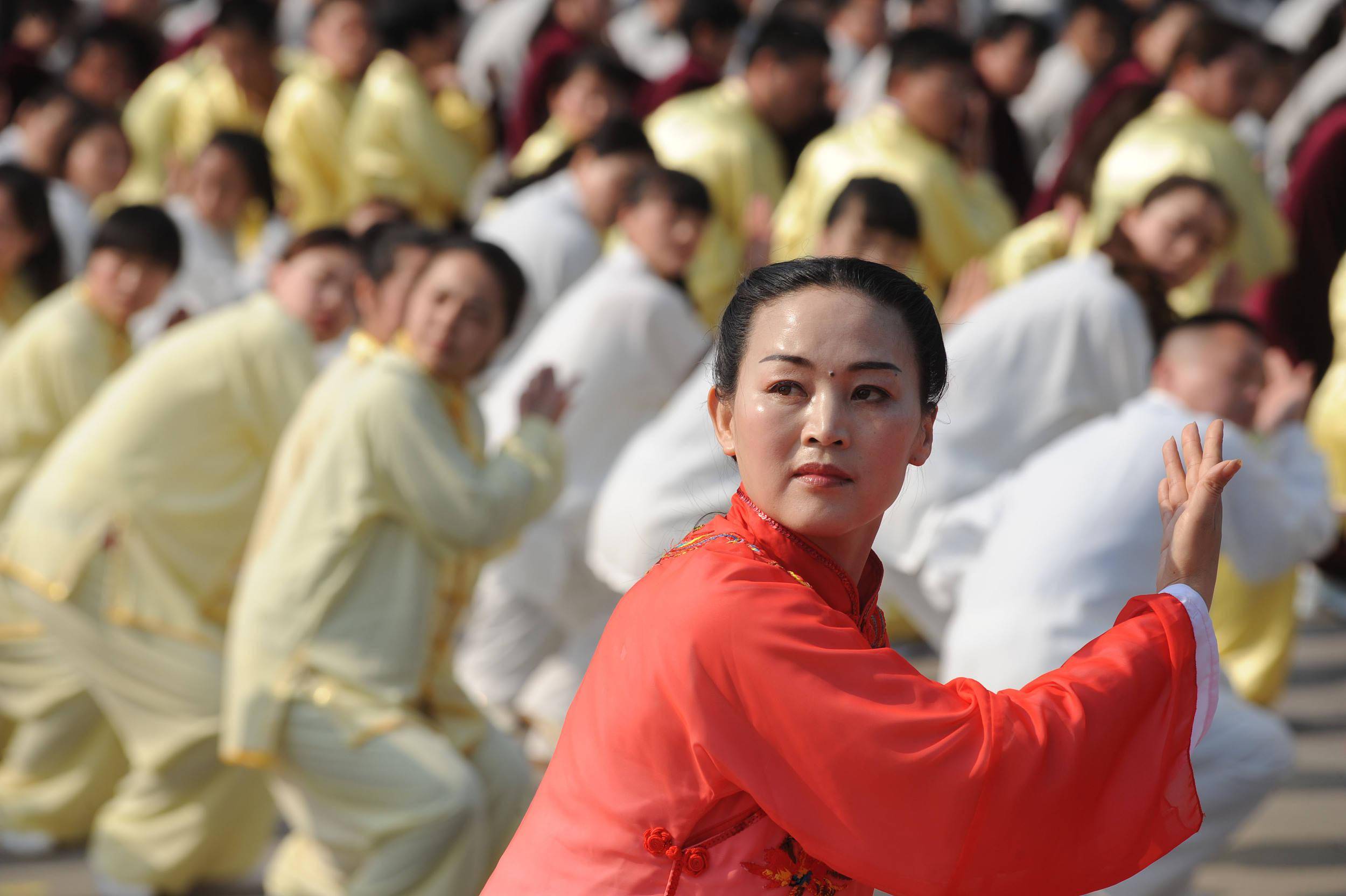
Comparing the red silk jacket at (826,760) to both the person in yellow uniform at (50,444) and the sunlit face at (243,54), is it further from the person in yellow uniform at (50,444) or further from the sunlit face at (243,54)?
the sunlit face at (243,54)

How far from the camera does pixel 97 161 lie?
734cm

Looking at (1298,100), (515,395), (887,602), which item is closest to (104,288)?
(515,395)

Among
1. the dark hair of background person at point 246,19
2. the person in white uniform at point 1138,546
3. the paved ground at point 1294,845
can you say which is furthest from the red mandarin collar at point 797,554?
the dark hair of background person at point 246,19

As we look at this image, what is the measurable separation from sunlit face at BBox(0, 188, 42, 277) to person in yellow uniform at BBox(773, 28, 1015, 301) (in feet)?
7.78

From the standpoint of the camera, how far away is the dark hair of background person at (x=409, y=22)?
27.6ft

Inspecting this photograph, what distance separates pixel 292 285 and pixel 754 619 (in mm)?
2938

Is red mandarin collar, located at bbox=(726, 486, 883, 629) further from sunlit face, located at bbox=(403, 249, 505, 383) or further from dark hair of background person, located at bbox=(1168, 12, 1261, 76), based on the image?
dark hair of background person, located at bbox=(1168, 12, 1261, 76)

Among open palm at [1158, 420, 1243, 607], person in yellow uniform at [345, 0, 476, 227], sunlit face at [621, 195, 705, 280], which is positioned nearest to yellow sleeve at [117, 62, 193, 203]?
person in yellow uniform at [345, 0, 476, 227]

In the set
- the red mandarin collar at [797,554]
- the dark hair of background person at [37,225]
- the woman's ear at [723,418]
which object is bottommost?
the red mandarin collar at [797,554]

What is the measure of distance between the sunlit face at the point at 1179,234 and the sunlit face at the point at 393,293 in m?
1.77

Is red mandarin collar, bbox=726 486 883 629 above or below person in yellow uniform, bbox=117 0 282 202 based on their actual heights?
below

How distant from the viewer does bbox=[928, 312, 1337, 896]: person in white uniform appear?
3.37 meters

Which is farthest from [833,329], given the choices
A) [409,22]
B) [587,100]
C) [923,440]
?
[409,22]

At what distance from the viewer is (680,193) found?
16.9 ft
